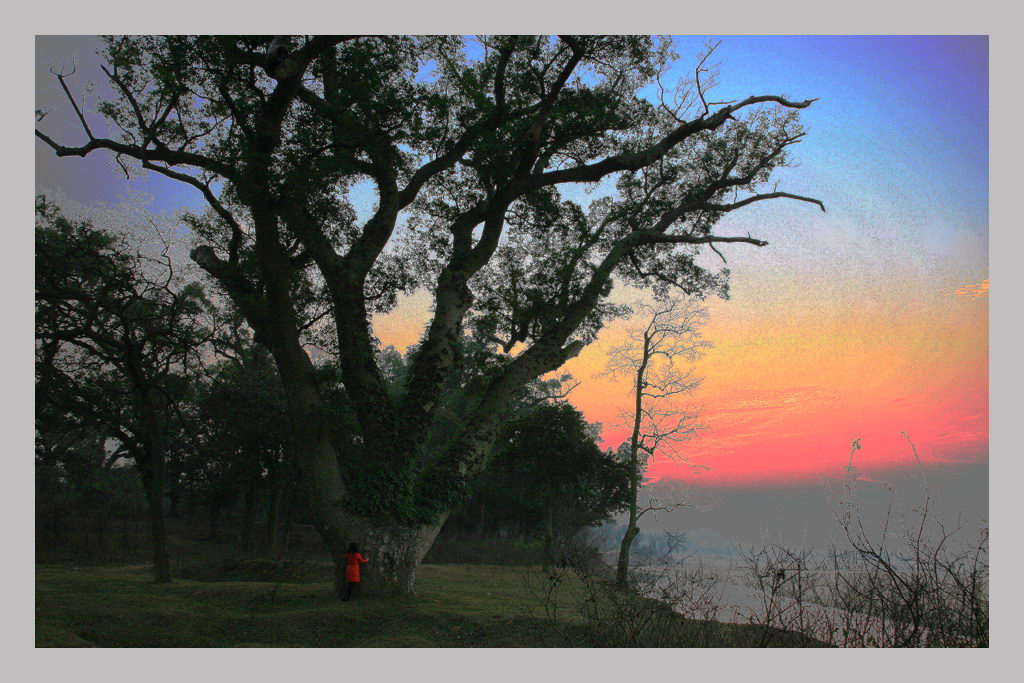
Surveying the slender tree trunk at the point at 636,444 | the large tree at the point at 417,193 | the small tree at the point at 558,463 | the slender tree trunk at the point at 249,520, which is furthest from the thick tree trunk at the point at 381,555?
the slender tree trunk at the point at 249,520

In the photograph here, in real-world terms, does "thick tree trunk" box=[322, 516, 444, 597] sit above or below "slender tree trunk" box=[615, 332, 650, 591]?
below

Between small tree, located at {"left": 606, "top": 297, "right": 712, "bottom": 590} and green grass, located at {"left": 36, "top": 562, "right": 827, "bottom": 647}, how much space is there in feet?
18.3

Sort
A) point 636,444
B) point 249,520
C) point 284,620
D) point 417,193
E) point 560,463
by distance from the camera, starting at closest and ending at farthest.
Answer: point 284,620 < point 417,193 < point 636,444 < point 560,463 < point 249,520

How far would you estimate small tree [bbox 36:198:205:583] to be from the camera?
35.3 feet

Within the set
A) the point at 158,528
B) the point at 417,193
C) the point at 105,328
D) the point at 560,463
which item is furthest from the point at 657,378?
the point at 105,328

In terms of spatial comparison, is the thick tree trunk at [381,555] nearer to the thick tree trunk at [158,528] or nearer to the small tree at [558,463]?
the thick tree trunk at [158,528]

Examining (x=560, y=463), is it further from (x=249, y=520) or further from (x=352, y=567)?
(x=249, y=520)

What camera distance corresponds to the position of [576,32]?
968 cm

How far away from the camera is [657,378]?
15.1 meters

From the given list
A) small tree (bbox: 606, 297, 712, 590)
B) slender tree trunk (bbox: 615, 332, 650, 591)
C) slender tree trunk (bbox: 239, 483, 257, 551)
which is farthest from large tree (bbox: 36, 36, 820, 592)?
slender tree trunk (bbox: 239, 483, 257, 551)

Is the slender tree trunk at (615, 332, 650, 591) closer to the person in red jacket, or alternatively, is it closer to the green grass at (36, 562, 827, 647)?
the green grass at (36, 562, 827, 647)

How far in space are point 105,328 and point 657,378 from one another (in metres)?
10.3

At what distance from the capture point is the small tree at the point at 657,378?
14461mm

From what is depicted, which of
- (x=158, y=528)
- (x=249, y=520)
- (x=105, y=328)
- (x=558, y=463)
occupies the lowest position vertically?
(x=249, y=520)
